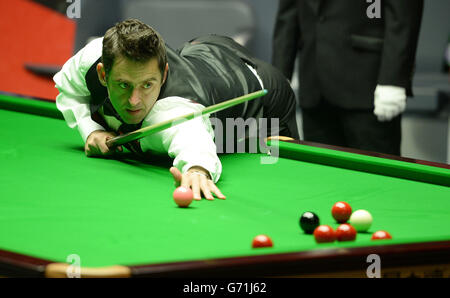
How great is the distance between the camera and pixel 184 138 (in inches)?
98.4

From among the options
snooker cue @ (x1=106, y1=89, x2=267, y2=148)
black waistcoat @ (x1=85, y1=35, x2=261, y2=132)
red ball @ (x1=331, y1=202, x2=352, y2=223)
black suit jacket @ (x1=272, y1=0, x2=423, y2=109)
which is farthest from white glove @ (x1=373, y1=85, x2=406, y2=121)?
red ball @ (x1=331, y1=202, x2=352, y2=223)

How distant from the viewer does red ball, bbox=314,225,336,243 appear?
1805mm

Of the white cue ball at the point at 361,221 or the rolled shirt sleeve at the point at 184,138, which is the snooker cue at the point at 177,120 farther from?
the white cue ball at the point at 361,221

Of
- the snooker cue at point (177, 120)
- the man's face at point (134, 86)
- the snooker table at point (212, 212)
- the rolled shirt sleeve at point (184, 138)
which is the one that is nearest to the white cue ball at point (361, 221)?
the snooker table at point (212, 212)

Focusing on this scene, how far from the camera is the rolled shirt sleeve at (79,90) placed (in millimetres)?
2838

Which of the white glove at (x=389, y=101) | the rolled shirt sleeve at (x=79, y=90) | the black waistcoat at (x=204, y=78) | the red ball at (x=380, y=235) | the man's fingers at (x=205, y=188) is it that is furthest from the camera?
the white glove at (x=389, y=101)

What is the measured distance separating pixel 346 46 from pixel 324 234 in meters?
2.02

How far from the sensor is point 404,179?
2549 millimetres

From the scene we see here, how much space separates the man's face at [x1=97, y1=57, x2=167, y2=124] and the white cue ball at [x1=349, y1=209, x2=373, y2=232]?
0.84 m

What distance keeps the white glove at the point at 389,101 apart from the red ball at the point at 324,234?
173cm

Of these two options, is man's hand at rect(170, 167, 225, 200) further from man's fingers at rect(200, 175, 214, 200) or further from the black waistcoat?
the black waistcoat

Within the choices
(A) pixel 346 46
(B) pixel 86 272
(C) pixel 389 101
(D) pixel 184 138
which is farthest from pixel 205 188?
(A) pixel 346 46

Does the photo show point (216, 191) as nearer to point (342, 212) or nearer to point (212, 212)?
point (212, 212)
